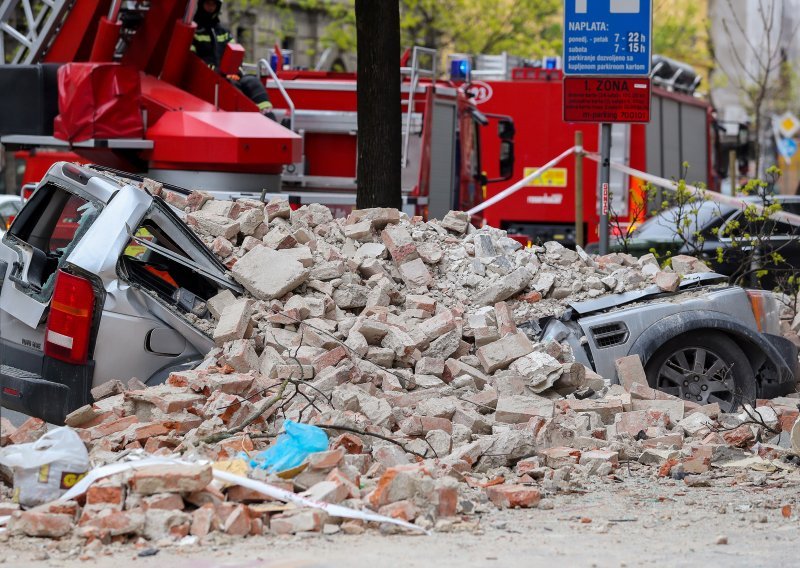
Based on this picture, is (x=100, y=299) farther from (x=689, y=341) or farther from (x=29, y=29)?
(x=29, y=29)

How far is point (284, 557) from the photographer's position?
16.9ft

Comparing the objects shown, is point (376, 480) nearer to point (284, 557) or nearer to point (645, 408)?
point (284, 557)

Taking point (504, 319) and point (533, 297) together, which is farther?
point (533, 297)

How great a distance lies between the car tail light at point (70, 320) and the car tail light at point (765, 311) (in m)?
4.24

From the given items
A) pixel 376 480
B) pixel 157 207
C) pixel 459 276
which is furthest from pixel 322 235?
pixel 376 480

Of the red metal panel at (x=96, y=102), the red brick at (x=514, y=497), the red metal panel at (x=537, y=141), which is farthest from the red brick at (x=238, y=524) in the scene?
the red metal panel at (x=537, y=141)

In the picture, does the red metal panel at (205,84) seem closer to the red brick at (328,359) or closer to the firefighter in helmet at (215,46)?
the firefighter in helmet at (215,46)

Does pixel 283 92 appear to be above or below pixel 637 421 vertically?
above

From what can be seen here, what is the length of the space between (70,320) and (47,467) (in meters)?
1.61

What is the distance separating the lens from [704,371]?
28.2 ft

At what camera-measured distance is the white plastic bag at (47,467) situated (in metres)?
5.78

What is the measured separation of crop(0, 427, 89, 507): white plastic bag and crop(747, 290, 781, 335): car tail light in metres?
4.73

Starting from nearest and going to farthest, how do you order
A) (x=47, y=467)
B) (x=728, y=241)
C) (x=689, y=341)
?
(x=47, y=467) < (x=689, y=341) < (x=728, y=241)

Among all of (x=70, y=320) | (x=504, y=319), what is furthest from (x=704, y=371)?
(x=70, y=320)
